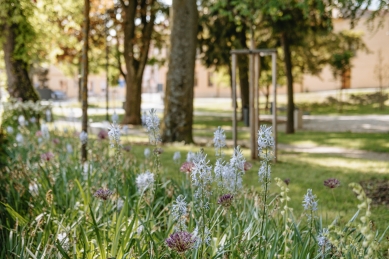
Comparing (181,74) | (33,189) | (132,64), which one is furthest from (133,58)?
(33,189)

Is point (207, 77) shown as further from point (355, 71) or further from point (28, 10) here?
point (28, 10)

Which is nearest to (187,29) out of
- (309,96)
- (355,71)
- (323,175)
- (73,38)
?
(323,175)

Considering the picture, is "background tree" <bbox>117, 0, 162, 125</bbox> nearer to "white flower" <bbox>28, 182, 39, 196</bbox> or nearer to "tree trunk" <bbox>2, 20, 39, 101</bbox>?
"tree trunk" <bbox>2, 20, 39, 101</bbox>

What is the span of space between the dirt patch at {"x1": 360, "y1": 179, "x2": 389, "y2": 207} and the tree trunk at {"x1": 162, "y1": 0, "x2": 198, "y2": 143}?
6.24 m

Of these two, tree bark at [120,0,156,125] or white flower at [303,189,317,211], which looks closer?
white flower at [303,189,317,211]

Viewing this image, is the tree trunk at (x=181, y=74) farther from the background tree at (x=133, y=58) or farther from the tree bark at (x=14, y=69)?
the background tree at (x=133, y=58)

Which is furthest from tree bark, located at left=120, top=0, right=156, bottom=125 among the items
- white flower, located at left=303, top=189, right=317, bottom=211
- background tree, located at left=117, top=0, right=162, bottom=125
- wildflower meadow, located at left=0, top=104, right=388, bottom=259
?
white flower, located at left=303, top=189, right=317, bottom=211

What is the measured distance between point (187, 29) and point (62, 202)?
30.2ft

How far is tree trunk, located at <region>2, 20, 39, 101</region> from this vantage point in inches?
793

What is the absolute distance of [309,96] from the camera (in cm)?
4403

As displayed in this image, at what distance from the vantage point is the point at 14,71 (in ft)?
66.5

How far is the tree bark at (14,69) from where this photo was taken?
2012cm

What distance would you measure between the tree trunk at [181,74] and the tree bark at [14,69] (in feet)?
26.6

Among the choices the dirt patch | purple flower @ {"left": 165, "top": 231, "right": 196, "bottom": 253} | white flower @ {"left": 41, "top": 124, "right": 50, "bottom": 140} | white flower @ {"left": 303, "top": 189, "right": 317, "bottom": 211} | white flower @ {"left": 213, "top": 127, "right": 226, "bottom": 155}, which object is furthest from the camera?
white flower @ {"left": 41, "top": 124, "right": 50, "bottom": 140}
